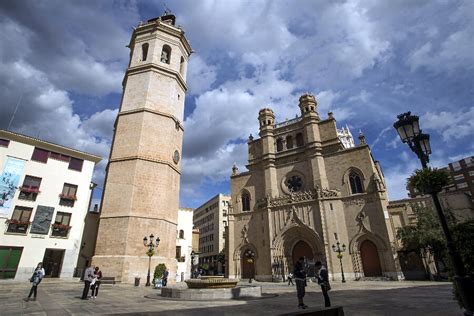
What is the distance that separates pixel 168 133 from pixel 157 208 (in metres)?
7.03

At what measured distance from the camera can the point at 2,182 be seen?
21609 millimetres

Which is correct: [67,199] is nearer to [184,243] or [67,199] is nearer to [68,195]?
[68,195]

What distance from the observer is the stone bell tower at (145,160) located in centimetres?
1969

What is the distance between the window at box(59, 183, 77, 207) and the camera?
24.1m

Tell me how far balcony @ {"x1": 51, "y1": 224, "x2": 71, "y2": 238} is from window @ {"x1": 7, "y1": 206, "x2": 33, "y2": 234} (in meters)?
1.94

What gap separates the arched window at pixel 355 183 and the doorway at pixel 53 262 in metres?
28.7

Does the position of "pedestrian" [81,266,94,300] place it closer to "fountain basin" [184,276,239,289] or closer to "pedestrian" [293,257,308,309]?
"fountain basin" [184,276,239,289]

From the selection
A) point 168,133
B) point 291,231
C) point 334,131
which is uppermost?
point 334,131

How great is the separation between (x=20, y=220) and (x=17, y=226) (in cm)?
49

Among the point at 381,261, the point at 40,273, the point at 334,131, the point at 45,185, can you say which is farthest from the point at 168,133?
the point at 381,261

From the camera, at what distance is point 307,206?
28.8 m

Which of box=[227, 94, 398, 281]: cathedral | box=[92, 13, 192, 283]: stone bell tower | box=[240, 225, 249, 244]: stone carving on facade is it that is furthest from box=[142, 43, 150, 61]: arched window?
box=[240, 225, 249, 244]: stone carving on facade

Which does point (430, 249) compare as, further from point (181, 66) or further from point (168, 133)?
point (181, 66)

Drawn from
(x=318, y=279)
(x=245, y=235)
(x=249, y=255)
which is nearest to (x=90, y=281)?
(x=318, y=279)
